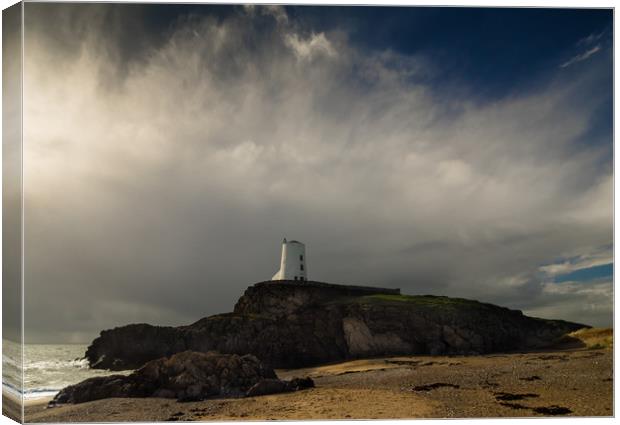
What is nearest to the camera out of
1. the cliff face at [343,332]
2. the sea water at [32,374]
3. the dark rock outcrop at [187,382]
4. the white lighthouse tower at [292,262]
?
the sea water at [32,374]

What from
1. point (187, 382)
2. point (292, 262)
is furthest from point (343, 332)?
point (187, 382)

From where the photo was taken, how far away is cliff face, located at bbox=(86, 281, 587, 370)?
2211cm

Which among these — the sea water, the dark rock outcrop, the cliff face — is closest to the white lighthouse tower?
the cliff face

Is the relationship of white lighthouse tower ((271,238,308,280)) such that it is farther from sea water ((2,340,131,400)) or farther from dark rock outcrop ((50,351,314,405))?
sea water ((2,340,131,400))

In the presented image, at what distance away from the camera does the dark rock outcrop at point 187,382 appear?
Answer: 51.4 ft

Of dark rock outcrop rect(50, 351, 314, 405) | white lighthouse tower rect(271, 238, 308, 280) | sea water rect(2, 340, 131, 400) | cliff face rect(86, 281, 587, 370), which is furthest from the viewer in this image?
white lighthouse tower rect(271, 238, 308, 280)

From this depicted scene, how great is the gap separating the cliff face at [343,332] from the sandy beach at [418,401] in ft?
16.1

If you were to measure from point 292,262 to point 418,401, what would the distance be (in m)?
10.6

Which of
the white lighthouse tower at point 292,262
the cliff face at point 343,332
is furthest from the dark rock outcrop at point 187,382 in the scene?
the white lighthouse tower at point 292,262

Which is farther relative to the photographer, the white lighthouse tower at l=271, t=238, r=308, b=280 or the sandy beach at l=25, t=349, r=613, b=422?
the white lighthouse tower at l=271, t=238, r=308, b=280

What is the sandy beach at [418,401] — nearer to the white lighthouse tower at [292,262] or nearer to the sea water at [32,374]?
the sea water at [32,374]

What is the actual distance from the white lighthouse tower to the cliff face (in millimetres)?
1300

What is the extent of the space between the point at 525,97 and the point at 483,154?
2.22 meters

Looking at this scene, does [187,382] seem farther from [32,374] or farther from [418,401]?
[418,401]
